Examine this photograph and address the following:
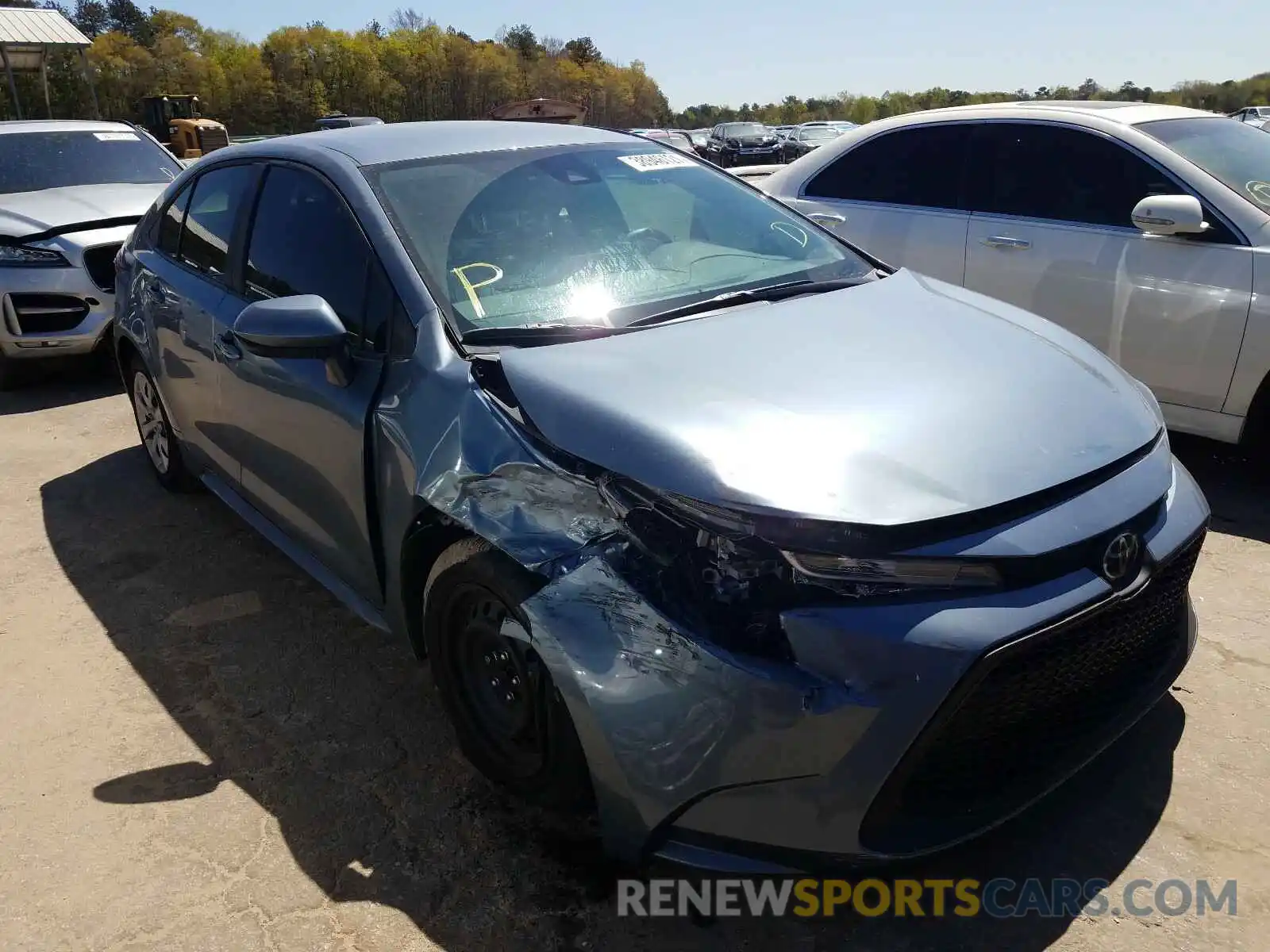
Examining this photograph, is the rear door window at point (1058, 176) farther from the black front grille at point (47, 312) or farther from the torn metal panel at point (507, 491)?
the black front grille at point (47, 312)

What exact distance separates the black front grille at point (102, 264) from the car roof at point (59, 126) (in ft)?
6.49

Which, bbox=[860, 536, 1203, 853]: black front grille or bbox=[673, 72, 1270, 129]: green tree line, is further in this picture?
bbox=[673, 72, 1270, 129]: green tree line

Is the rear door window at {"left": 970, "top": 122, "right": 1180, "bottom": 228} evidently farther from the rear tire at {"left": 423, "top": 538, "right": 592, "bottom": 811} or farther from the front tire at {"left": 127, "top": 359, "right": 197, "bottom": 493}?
the front tire at {"left": 127, "top": 359, "right": 197, "bottom": 493}

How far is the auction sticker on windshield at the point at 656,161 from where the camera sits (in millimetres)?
3447

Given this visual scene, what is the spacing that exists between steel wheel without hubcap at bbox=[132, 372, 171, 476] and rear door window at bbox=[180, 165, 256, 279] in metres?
0.86

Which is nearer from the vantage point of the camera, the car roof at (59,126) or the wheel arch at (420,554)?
the wheel arch at (420,554)

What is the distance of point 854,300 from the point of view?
2.84 m

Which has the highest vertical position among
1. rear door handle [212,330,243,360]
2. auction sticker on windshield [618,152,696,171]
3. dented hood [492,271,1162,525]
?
auction sticker on windshield [618,152,696,171]

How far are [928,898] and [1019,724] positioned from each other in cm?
51

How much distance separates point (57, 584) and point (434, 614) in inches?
92.4

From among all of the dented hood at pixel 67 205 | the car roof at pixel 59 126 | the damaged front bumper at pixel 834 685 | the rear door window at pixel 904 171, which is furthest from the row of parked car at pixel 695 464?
the car roof at pixel 59 126

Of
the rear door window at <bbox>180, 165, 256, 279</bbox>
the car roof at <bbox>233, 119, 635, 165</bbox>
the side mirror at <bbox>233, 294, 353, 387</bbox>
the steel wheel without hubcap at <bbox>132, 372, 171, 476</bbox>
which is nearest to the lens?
the side mirror at <bbox>233, 294, 353, 387</bbox>

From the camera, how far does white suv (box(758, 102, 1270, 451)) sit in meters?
4.05

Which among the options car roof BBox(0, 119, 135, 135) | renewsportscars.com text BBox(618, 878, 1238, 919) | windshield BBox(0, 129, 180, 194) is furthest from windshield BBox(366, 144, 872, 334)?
car roof BBox(0, 119, 135, 135)
